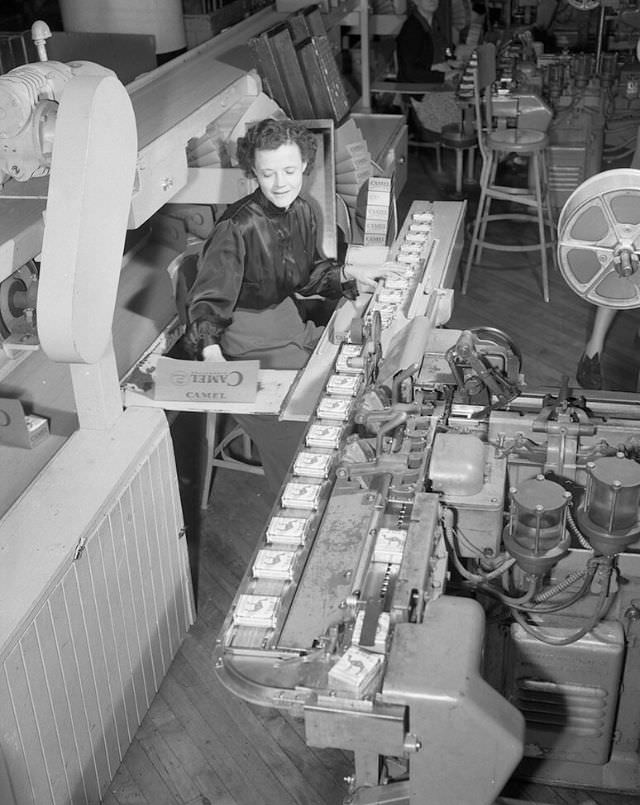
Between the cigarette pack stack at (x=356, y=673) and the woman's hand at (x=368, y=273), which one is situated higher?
the cigarette pack stack at (x=356, y=673)

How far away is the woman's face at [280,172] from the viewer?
363 centimetres

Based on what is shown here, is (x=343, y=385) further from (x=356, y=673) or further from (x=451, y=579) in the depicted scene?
(x=356, y=673)

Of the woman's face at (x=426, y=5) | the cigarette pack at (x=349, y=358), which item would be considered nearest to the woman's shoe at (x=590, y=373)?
the cigarette pack at (x=349, y=358)

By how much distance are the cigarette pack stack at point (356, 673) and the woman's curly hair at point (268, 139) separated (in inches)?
85.1

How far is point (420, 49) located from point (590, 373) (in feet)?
14.1

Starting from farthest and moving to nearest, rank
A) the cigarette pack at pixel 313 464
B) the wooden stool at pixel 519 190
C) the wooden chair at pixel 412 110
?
1. the wooden chair at pixel 412 110
2. the wooden stool at pixel 519 190
3. the cigarette pack at pixel 313 464

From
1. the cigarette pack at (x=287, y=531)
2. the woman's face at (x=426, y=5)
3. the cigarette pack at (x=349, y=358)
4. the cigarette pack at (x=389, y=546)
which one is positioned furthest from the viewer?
the woman's face at (x=426, y=5)

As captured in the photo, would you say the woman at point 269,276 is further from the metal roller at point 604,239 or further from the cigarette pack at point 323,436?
the metal roller at point 604,239

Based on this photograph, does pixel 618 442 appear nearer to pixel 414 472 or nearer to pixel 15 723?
pixel 414 472

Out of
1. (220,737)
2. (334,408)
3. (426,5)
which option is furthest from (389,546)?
(426,5)

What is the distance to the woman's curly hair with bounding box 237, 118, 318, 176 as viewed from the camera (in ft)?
11.8

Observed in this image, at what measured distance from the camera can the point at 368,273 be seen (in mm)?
3961

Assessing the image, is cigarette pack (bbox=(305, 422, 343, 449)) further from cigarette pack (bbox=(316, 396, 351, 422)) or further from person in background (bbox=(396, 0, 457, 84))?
person in background (bbox=(396, 0, 457, 84))

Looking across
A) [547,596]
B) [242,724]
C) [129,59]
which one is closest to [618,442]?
[547,596]
